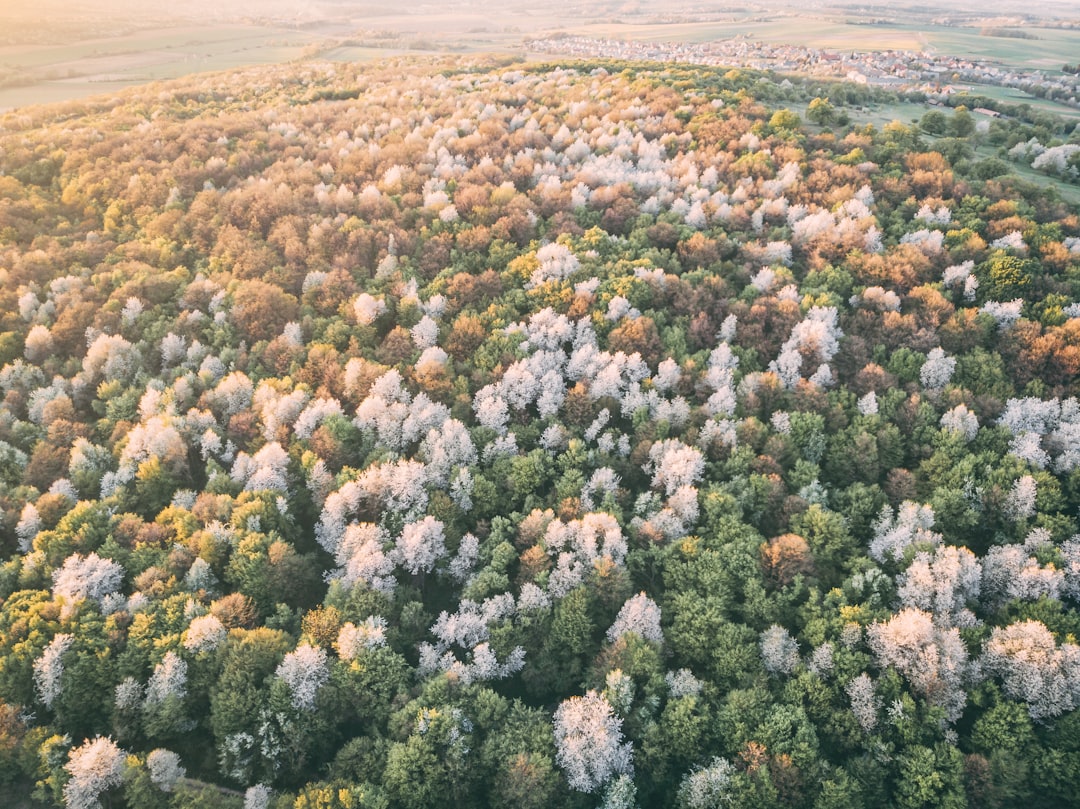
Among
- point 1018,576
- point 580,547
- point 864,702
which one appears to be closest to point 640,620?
point 580,547

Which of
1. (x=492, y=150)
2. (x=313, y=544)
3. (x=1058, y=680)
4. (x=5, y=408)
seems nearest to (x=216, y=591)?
Answer: (x=313, y=544)

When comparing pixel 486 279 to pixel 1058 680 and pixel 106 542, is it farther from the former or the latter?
pixel 1058 680

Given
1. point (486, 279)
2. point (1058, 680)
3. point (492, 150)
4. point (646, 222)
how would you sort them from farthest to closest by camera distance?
point (492, 150), point (646, 222), point (486, 279), point (1058, 680)

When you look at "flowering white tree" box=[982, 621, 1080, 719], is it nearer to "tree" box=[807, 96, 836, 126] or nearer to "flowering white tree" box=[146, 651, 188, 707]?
"flowering white tree" box=[146, 651, 188, 707]

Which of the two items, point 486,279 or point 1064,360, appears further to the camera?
point 486,279

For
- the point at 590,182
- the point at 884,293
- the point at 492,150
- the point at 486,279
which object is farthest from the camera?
the point at 492,150

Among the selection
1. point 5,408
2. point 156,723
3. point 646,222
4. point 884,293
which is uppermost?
point 646,222

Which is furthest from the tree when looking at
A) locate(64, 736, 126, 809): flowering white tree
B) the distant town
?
locate(64, 736, 126, 809): flowering white tree
